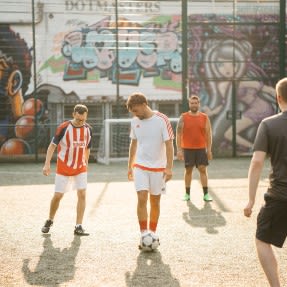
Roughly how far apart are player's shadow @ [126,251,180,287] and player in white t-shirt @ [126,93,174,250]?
65 centimetres

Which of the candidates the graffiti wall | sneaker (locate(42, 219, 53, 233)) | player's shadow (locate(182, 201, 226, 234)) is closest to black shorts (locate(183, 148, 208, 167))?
player's shadow (locate(182, 201, 226, 234))

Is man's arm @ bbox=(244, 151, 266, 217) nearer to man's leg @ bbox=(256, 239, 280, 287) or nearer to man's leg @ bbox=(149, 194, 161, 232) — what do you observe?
man's leg @ bbox=(256, 239, 280, 287)

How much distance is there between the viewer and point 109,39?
1959 cm

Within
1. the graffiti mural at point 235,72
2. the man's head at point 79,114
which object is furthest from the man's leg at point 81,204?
the graffiti mural at point 235,72

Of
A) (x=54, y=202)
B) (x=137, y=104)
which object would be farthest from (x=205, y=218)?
(x=137, y=104)

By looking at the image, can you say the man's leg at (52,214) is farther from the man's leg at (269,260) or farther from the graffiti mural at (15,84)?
the graffiti mural at (15,84)

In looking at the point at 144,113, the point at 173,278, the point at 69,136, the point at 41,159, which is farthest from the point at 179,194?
the point at 41,159

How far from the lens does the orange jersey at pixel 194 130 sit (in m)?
10.4

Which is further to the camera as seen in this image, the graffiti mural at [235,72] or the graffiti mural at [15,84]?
the graffiti mural at [235,72]

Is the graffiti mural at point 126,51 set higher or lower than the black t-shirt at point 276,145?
higher

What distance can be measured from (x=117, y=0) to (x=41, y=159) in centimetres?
543

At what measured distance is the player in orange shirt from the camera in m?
10.4

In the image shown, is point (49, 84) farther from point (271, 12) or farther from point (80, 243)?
point (80, 243)

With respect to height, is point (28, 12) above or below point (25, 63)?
above
